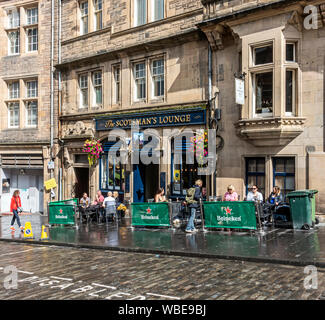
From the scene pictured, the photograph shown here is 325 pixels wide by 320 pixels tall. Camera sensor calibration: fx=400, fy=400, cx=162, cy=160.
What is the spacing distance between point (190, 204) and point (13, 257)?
18.4ft

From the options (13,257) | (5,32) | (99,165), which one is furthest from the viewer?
(5,32)

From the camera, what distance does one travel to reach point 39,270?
922 cm

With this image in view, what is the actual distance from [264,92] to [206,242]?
245 inches

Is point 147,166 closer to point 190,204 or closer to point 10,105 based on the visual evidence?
point 190,204

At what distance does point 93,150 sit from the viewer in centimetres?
2009

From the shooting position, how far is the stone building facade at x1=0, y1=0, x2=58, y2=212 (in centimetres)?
2267

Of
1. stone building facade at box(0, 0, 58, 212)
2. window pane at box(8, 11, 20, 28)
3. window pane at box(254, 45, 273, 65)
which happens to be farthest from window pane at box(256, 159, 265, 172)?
window pane at box(8, 11, 20, 28)

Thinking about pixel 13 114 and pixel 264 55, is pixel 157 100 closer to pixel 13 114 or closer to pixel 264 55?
pixel 264 55

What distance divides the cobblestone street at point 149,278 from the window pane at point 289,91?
6992 mm

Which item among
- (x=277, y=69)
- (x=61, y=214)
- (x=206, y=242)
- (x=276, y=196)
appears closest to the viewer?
(x=206, y=242)

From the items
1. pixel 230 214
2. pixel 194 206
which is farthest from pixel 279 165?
pixel 194 206

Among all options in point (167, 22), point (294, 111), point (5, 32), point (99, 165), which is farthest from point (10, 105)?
point (294, 111)

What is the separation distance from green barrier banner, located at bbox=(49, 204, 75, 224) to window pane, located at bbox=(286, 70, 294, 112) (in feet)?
29.9

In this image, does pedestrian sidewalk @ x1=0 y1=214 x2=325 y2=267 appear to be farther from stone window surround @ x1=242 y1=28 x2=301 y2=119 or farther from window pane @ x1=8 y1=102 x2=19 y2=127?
window pane @ x1=8 y1=102 x2=19 y2=127
